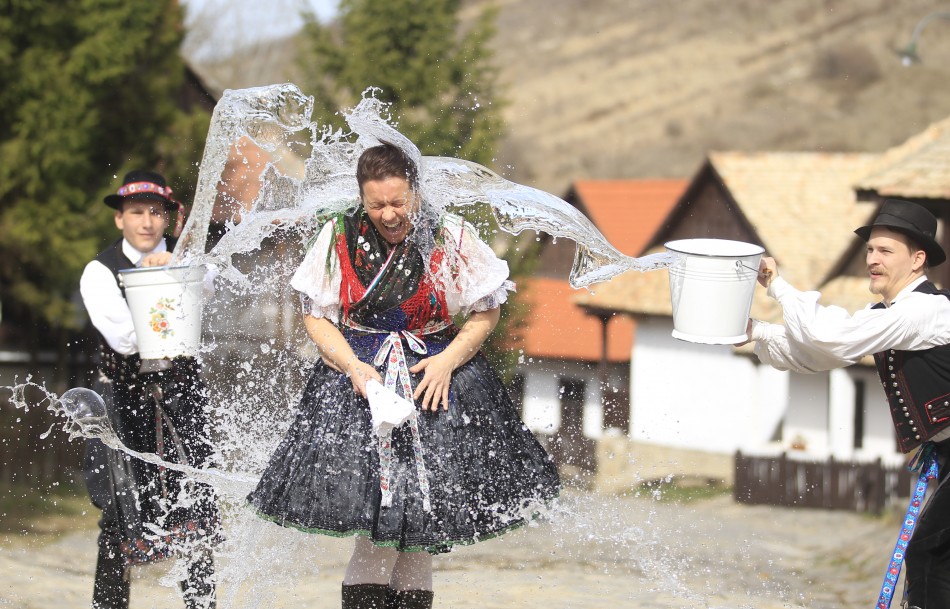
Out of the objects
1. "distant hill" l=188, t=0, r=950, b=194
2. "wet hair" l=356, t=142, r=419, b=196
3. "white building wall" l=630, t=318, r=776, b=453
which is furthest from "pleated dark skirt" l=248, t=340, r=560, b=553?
"distant hill" l=188, t=0, r=950, b=194

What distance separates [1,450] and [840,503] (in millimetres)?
13293

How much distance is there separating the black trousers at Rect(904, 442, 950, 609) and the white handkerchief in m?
1.83

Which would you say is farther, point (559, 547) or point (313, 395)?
point (559, 547)

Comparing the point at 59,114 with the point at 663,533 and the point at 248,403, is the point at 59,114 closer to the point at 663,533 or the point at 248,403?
the point at 663,533

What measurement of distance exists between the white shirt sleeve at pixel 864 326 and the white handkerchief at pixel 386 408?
1390mm

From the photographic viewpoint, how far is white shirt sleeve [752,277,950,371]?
4.14 m

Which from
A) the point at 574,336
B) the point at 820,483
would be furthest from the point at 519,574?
the point at 574,336

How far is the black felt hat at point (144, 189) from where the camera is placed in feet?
16.9

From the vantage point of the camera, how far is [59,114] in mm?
15664

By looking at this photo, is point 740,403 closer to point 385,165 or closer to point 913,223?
point 913,223

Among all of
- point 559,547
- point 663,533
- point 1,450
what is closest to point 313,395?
point 559,547

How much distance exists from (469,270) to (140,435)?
5.75 feet

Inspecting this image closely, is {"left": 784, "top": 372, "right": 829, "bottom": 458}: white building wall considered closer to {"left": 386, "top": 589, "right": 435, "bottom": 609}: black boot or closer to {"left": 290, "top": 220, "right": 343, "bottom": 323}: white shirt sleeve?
{"left": 386, "top": 589, "right": 435, "bottom": 609}: black boot

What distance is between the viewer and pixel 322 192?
4781mm
